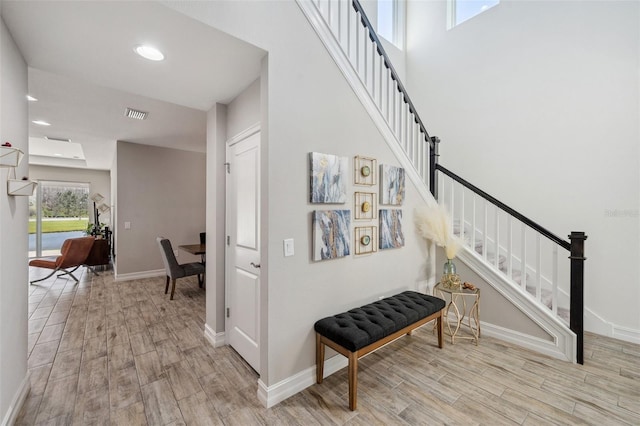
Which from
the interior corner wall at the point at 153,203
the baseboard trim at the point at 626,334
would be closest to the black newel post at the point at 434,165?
the baseboard trim at the point at 626,334

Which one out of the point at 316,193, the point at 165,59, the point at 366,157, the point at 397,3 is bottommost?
the point at 316,193

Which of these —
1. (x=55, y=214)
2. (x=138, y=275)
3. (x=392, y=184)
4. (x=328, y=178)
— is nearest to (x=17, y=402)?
(x=328, y=178)

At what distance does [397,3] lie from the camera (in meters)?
5.35

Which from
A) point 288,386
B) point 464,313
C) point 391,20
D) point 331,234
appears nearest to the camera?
point 288,386

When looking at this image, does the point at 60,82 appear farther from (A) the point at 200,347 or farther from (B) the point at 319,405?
(B) the point at 319,405

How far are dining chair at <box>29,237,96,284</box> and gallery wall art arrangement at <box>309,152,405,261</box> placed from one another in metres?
5.62

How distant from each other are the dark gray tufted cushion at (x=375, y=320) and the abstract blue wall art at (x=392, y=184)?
1.00 metres

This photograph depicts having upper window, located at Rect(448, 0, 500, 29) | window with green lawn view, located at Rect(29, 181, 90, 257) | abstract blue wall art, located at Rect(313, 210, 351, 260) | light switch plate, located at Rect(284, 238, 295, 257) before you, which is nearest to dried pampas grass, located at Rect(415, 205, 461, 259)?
abstract blue wall art, located at Rect(313, 210, 351, 260)

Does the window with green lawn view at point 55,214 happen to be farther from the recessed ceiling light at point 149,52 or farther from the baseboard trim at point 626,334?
the baseboard trim at point 626,334

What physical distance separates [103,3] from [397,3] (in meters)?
5.58

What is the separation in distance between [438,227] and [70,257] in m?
6.54

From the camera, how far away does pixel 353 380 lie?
1864 millimetres

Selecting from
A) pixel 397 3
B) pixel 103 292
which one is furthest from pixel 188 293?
pixel 397 3

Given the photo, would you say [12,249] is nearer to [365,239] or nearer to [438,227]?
[365,239]
